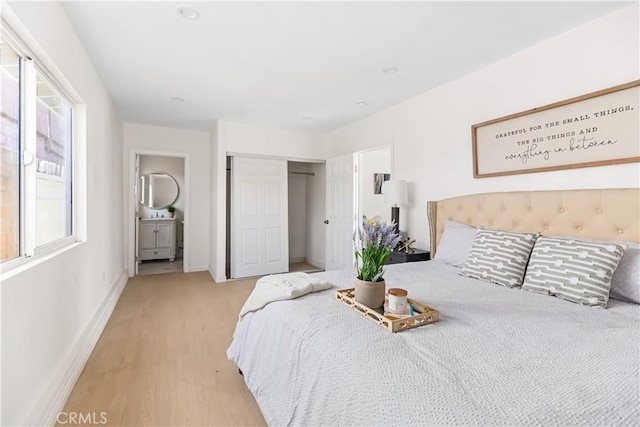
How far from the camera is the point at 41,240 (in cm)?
180

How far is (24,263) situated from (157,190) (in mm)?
5164

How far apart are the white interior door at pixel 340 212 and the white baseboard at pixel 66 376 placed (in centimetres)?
306

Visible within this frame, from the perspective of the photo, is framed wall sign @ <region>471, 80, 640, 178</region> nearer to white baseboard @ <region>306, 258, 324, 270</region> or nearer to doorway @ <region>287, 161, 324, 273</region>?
white baseboard @ <region>306, 258, 324, 270</region>

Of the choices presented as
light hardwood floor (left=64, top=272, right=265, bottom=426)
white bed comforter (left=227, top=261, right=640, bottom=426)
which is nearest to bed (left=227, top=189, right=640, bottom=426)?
white bed comforter (left=227, top=261, right=640, bottom=426)

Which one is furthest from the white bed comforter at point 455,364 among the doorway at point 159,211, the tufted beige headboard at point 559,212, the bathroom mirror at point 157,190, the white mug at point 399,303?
the bathroom mirror at point 157,190

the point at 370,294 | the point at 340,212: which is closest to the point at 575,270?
the point at 370,294

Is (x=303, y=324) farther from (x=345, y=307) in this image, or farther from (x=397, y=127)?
(x=397, y=127)

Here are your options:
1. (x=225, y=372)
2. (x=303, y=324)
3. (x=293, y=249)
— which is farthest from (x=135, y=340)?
(x=293, y=249)

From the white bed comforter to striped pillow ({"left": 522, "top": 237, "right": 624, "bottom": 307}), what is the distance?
76 mm

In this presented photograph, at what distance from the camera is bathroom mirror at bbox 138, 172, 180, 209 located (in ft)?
20.4

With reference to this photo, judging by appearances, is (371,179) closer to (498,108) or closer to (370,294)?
(498,108)

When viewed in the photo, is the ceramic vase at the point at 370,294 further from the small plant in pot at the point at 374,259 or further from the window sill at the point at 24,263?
the window sill at the point at 24,263

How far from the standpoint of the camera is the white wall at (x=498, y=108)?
196 cm

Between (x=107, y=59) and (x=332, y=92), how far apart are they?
82.5 inches
